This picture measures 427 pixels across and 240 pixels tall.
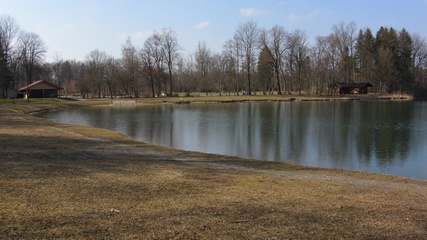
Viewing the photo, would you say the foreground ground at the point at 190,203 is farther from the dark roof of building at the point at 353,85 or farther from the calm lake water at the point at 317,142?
the dark roof of building at the point at 353,85

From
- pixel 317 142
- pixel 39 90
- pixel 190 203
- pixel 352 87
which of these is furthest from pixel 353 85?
pixel 190 203

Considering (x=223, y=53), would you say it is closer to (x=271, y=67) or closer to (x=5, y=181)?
(x=271, y=67)

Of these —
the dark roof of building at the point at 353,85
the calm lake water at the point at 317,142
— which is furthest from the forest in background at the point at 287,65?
the calm lake water at the point at 317,142

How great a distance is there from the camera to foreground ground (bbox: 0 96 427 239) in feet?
19.5

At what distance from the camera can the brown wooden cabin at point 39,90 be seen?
7694 centimetres

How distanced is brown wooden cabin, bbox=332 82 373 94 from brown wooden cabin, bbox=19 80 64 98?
2761 inches

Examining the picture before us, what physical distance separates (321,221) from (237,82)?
9331cm

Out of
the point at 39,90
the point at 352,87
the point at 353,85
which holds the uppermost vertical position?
the point at 353,85

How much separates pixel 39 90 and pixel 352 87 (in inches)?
3016

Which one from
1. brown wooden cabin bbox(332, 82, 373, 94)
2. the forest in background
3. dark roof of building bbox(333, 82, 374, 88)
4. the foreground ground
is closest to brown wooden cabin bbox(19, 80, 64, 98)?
the forest in background

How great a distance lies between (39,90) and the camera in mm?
78125

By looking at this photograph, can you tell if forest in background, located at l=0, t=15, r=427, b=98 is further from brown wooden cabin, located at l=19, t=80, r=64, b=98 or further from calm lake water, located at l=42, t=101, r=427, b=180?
calm lake water, located at l=42, t=101, r=427, b=180

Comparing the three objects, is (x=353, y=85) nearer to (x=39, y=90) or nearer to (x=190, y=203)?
(x=39, y=90)

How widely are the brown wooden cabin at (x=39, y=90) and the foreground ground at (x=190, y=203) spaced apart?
235ft
